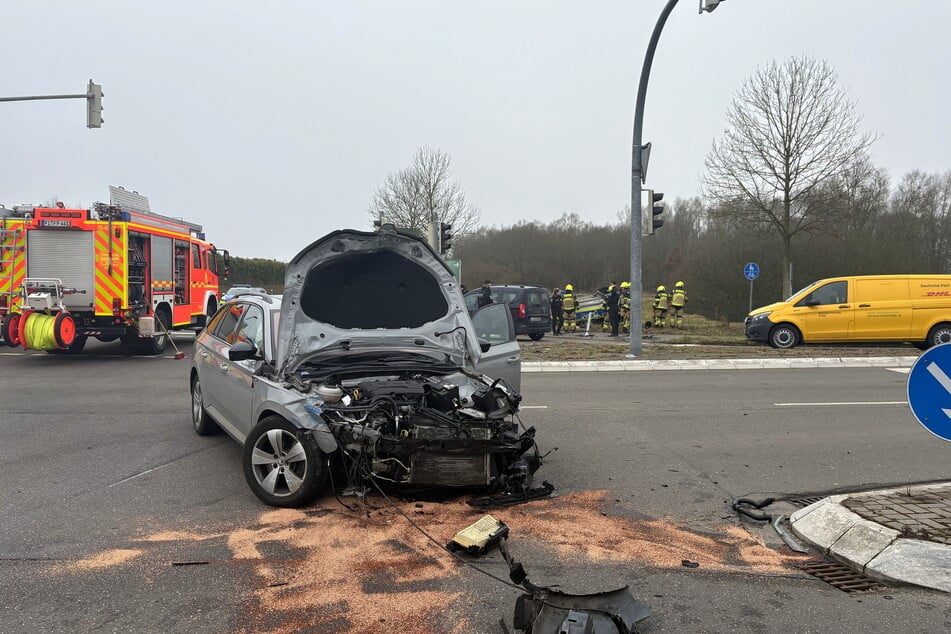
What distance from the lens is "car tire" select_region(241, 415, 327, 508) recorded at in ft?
15.6

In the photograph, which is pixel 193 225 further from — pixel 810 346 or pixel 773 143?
pixel 773 143

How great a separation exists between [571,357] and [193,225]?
34.8ft

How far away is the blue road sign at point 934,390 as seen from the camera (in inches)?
171

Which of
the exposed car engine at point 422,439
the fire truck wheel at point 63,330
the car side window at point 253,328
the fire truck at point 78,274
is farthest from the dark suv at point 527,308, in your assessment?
the exposed car engine at point 422,439

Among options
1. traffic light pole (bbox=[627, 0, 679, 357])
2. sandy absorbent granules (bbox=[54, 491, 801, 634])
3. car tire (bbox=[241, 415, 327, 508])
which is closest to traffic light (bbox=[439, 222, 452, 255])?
traffic light pole (bbox=[627, 0, 679, 357])

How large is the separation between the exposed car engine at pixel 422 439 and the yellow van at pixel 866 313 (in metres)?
13.7

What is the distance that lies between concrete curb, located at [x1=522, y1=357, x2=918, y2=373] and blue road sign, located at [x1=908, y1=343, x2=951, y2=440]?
358 inches

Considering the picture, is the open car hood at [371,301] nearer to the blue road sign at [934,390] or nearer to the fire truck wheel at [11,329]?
the blue road sign at [934,390]

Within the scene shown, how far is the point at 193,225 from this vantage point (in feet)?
59.8

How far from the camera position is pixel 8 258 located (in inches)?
548

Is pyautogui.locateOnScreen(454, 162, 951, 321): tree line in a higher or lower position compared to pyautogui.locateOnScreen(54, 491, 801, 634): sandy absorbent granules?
higher

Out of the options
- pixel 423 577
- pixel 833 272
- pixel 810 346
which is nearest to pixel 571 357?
pixel 810 346

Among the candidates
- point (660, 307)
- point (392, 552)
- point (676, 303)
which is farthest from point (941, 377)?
point (660, 307)

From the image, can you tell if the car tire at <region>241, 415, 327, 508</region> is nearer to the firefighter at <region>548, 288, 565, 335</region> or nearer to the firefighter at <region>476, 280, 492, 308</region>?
the firefighter at <region>476, 280, 492, 308</region>
